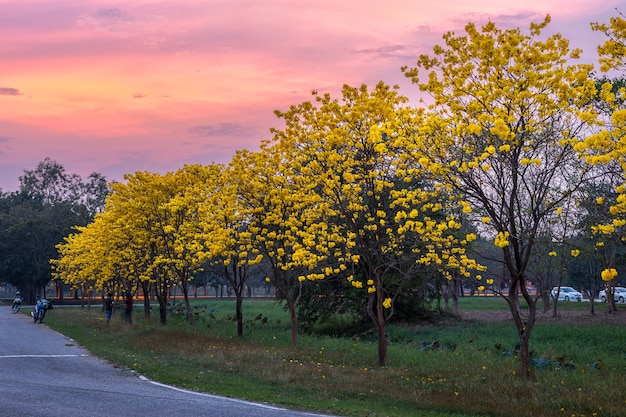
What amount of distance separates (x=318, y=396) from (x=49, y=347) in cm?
1466

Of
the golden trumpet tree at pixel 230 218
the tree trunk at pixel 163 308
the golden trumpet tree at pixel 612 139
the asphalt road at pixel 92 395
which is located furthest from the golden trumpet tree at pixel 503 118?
the tree trunk at pixel 163 308

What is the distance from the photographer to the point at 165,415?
11.7 meters

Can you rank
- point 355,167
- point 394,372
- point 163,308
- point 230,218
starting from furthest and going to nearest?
point 163,308 → point 230,218 → point 355,167 → point 394,372

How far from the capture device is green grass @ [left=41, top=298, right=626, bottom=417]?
13859 millimetres

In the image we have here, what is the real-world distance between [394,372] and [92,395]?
8.05 meters

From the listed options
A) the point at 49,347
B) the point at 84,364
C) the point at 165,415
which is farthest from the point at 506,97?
the point at 49,347

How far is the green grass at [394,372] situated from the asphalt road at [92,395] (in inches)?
36.6

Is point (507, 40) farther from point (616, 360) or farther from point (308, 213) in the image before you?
point (616, 360)

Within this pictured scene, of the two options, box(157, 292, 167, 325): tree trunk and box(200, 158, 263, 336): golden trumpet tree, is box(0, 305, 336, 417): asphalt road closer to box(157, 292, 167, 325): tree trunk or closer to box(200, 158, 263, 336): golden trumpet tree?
box(200, 158, 263, 336): golden trumpet tree

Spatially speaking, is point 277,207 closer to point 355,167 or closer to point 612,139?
point 355,167

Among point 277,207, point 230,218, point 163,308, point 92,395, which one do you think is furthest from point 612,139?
point 163,308

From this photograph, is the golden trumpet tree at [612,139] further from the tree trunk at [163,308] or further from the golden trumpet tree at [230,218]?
the tree trunk at [163,308]

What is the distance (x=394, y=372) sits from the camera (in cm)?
1833

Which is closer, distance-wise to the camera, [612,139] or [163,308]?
[612,139]
